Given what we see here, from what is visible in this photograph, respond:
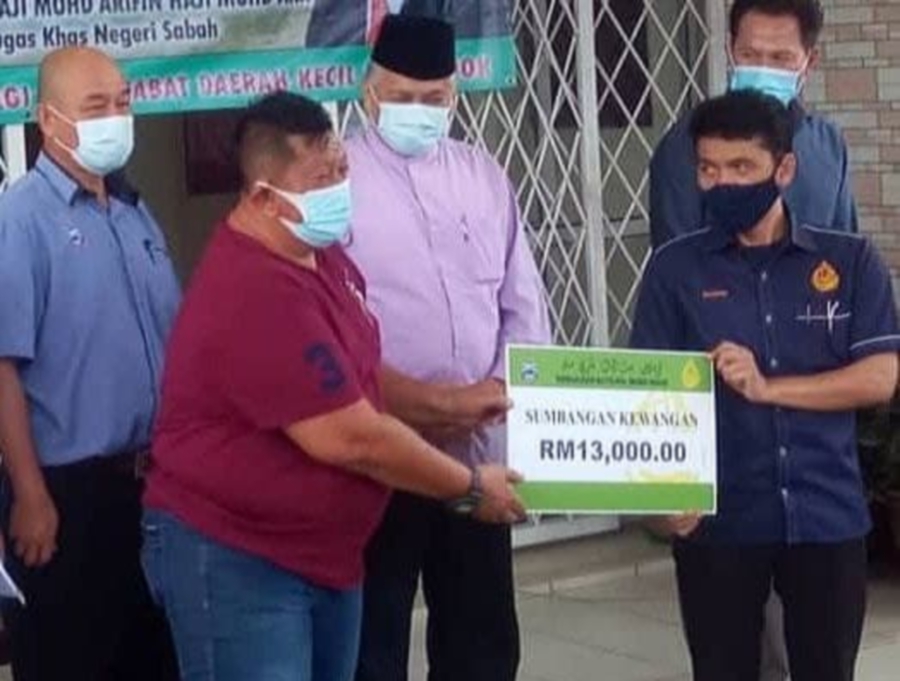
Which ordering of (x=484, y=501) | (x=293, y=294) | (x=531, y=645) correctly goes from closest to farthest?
(x=293, y=294), (x=484, y=501), (x=531, y=645)

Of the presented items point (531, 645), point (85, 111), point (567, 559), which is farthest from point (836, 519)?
point (567, 559)

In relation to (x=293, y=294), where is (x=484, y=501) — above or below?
below

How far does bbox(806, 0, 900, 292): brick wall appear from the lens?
26.9ft

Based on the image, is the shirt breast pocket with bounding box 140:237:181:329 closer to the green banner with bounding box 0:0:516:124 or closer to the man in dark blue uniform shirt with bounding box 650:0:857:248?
the man in dark blue uniform shirt with bounding box 650:0:857:248

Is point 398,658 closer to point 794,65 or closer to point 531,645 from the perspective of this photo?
point 794,65

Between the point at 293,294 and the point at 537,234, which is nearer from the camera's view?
the point at 293,294

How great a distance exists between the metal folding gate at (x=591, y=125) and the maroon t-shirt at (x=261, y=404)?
11.3ft

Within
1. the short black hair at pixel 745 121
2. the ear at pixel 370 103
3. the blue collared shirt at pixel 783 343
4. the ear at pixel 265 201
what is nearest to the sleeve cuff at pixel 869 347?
the blue collared shirt at pixel 783 343

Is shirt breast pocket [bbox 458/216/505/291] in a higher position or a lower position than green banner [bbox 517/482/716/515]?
higher

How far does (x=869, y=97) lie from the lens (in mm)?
8242

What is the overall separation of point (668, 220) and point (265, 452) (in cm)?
144

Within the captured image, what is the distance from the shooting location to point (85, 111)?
5.13m

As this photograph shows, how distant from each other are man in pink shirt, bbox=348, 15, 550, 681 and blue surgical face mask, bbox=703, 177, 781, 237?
62 cm
